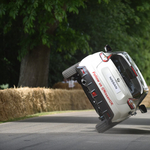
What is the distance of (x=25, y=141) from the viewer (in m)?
10.6

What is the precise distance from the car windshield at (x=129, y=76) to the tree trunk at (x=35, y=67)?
12881 mm

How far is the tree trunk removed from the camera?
25281 mm

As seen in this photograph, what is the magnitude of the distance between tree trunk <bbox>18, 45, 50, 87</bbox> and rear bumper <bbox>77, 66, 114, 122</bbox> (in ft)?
41.6

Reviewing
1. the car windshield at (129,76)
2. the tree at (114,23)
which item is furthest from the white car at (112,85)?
the tree at (114,23)

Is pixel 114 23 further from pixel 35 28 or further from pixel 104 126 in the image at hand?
pixel 104 126

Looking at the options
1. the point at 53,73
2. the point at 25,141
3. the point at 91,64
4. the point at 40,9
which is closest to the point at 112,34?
the point at 53,73

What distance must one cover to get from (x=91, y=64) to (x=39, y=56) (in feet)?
42.4

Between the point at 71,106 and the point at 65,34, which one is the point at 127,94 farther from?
the point at 71,106

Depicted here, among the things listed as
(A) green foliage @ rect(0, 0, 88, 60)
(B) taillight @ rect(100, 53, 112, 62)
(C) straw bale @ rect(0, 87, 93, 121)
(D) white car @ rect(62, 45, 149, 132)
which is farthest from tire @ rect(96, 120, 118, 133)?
(A) green foliage @ rect(0, 0, 88, 60)

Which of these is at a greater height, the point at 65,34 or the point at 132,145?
the point at 65,34

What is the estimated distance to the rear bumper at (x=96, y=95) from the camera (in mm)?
12117

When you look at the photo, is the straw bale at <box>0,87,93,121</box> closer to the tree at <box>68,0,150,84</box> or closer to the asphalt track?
the tree at <box>68,0,150,84</box>

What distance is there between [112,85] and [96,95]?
53 centimetres

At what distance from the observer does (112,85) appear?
482 inches
